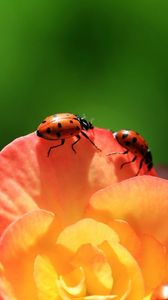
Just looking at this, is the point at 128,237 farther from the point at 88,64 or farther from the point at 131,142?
the point at 88,64

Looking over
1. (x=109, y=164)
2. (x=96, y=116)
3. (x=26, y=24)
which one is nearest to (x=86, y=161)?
(x=109, y=164)

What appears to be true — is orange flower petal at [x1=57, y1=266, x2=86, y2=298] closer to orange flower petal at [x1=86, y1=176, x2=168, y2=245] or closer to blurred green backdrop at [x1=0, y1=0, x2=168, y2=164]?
orange flower petal at [x1=86, y1=176, x2=168, y2=245]

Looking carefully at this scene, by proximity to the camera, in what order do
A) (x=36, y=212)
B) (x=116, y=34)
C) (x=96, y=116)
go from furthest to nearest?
(x=116, y=34) → (x=96, y=116) → (x=36, y=212)

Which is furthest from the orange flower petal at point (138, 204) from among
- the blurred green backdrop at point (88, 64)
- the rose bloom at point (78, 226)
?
the blurred green backdrop at point (88, 64)

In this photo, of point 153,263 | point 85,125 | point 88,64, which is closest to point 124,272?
point 153,263

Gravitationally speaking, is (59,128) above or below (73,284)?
above

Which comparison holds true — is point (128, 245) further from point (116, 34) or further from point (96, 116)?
point (116, 34)
